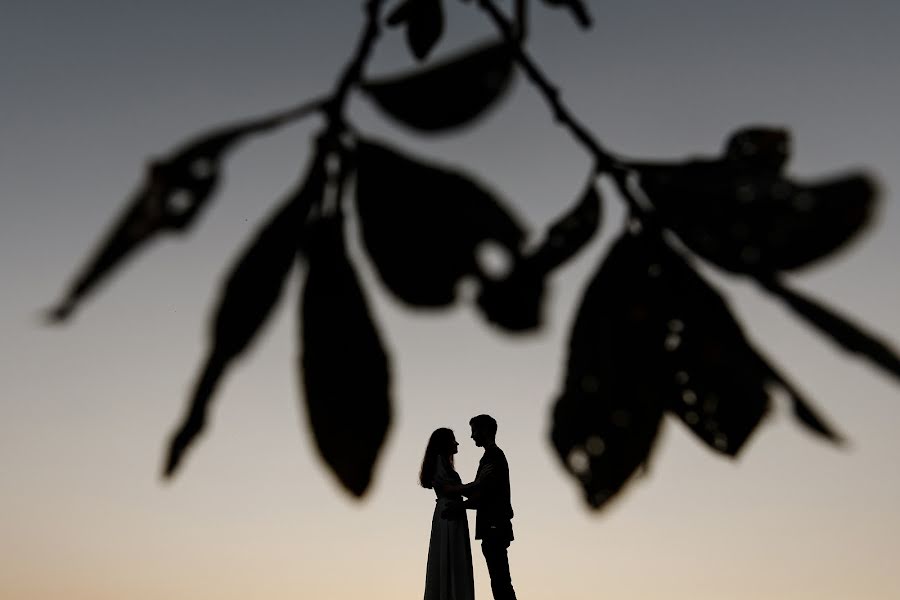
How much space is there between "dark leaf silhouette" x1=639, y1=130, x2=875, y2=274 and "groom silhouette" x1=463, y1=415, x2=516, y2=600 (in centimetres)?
418

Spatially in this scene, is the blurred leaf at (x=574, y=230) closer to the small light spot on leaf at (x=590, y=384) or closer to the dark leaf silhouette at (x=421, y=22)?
the small light spot on leaf at (x=590, y=384)

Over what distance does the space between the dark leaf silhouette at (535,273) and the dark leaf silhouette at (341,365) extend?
0.06m

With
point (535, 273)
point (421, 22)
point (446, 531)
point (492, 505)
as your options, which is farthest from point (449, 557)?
point (535, 273)

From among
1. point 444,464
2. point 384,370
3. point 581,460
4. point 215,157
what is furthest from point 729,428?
point 444,464

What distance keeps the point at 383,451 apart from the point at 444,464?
5.54m

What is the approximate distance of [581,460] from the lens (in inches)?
23.1

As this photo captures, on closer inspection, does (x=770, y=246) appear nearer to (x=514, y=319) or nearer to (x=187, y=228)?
(x=514, y=319)

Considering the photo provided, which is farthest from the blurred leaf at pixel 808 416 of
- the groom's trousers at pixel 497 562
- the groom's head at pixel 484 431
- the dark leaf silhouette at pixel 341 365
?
the groom's trousers at pixel 497 562

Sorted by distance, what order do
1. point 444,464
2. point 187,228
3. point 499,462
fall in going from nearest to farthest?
point 187,228 < point 499,462 < point 444,464

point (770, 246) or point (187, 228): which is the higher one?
point (187, 228)

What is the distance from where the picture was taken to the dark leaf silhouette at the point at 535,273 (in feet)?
1.74

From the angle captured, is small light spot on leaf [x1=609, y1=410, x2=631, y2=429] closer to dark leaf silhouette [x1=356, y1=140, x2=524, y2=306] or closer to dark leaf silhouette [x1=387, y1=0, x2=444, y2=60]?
dark leaf silhouette [x1=356, y1=140, x2=524, y2=306]

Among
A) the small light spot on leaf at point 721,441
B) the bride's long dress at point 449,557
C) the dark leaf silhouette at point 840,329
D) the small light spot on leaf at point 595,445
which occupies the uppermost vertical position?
the dark leaf silhouette at point 840,329

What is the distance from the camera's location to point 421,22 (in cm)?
83
